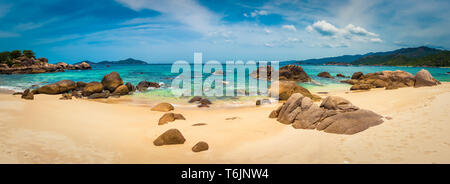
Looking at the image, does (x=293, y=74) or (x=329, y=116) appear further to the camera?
(x=293, y=74)

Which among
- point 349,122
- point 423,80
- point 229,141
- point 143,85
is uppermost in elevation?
point 423,80

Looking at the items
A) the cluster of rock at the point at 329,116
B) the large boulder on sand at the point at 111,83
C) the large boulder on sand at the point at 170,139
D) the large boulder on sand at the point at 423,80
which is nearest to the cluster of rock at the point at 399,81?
the large boulder on sand at the point at 423,80

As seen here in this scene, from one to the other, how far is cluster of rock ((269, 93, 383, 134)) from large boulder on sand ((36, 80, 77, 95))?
22052mm

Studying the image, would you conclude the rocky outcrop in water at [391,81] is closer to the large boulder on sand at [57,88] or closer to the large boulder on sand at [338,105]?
the large boulder on sand at [338,105]

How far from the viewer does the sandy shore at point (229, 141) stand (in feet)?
15.9

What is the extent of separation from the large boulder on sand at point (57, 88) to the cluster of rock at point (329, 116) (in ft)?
72.3

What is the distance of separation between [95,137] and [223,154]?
4634mm

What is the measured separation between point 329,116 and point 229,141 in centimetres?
404

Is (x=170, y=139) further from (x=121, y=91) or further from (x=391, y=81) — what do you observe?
(x=391, y=81)

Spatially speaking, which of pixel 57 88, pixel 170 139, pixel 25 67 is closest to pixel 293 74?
pixel 170 139

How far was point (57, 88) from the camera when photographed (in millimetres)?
19828
